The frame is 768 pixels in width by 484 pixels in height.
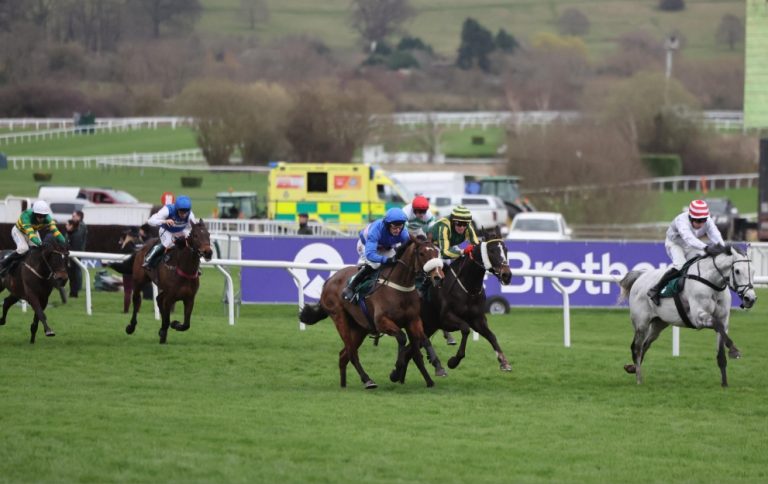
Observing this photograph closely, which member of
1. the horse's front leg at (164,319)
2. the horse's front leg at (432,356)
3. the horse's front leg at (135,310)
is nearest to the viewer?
the horse's front leg at (432,356)

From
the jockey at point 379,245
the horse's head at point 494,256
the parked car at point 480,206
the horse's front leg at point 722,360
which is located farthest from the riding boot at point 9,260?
the parked car at point 480,206

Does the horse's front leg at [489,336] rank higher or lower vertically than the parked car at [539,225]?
lower

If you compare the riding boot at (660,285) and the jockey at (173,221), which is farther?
the jockey at (173,221)

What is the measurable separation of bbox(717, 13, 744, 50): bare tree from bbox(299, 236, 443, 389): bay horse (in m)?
101

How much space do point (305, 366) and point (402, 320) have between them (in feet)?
7.24

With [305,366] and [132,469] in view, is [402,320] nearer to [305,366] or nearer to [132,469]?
[305,366]

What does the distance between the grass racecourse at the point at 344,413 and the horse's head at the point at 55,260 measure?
2.35 feet

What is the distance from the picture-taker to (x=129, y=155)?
56844 mm

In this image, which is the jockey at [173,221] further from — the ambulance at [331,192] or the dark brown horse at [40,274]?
the ambulance at [331,192]

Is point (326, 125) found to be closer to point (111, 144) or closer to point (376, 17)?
point (111, 144)

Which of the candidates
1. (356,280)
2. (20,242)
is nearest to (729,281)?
(356,280)

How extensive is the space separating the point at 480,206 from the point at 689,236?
92.3 feet

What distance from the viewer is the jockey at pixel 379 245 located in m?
12.4

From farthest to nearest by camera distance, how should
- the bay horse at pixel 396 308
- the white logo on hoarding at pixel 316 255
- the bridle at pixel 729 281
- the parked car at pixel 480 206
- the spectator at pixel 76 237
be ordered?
the parked car at pixel 480 206, the spectator at pixel 76 237, the white logo on hoarding at pixel 316 255, the bridle at pixel 729 281, the bay horse at pixel 396 308
